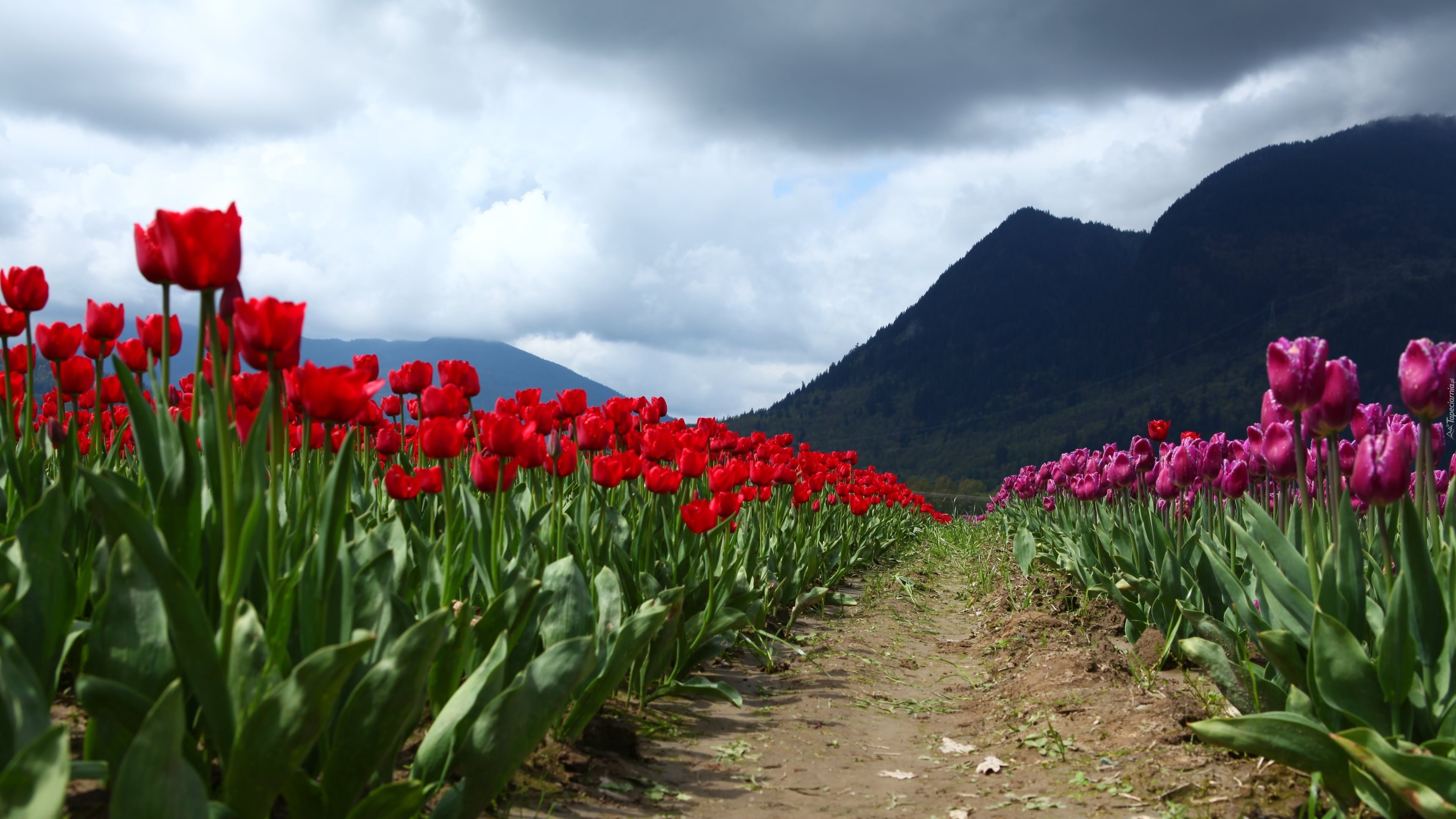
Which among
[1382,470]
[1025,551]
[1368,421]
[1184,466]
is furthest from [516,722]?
[1025,551]

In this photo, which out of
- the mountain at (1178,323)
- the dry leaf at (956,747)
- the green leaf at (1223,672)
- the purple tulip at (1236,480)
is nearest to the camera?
the green leaf at (1223,672)

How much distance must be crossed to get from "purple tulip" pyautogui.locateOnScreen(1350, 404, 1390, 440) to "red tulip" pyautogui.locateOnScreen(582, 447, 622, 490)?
3207 millimetres

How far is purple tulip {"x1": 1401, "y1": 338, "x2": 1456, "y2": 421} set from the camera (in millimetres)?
2816

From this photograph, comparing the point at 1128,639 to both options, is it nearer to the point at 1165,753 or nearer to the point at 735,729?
the point at 1165,753

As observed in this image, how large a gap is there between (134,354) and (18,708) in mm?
2883

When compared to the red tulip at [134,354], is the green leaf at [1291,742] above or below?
below

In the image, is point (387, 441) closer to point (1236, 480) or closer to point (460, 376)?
point (460, 376)

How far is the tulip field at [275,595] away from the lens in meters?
1.72

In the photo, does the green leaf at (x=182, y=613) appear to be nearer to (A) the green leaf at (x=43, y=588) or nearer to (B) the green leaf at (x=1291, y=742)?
(A) the green leaf at (x=43, y=588)

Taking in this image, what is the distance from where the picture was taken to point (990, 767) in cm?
362

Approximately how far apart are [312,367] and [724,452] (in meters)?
5.04

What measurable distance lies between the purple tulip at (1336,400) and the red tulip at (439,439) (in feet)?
9.13

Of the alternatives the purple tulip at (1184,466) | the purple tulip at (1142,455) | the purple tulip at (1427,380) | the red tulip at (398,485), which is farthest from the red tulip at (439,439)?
the purple tulip at (1142,455)

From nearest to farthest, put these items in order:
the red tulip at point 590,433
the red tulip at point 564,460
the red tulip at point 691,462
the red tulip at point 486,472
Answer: the red tulip at point 486,472 < the red tulip at point 564,460 < the red tulip at point 590,433 < the red tulip at point 691,462
